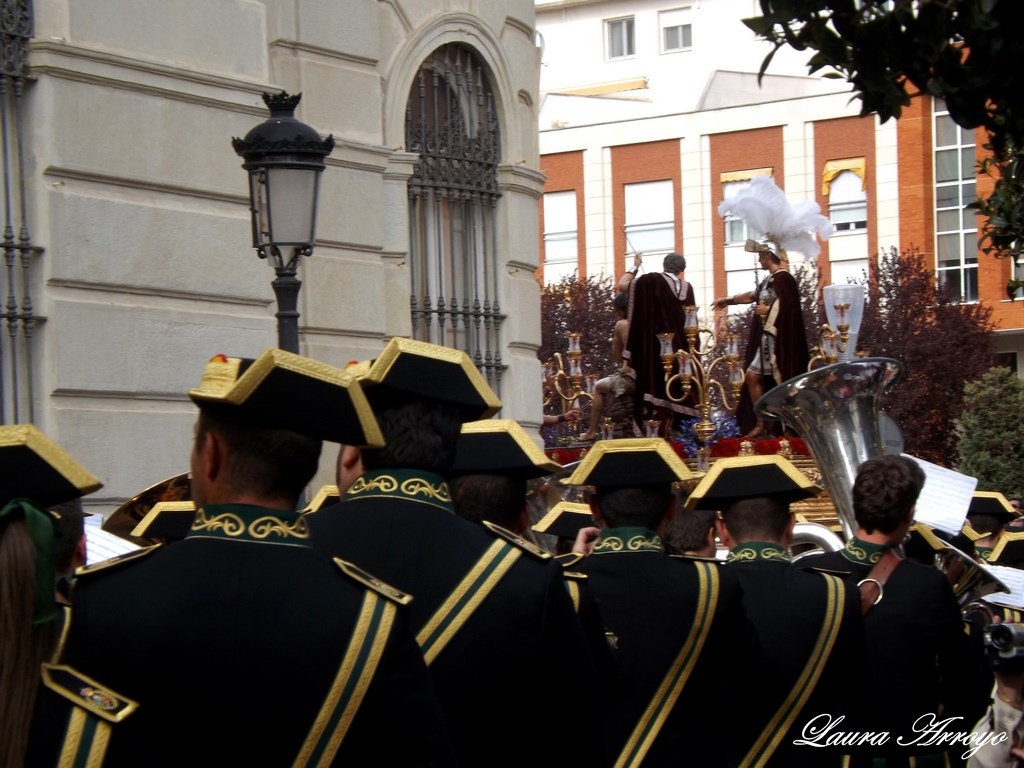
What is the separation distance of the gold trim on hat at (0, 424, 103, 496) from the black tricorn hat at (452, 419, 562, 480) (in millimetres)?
1372

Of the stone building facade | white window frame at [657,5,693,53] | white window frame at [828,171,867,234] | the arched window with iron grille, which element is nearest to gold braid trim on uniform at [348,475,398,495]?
the stone building facade

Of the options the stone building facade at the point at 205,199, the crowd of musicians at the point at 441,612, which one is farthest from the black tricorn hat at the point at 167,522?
the stone building facade at the point at 205,199

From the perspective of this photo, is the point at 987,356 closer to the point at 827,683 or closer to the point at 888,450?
the point at 888,450

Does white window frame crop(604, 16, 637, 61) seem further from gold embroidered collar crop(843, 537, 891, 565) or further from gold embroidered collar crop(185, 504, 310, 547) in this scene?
gold embroidered collar crop(185, 504, 310, 547)

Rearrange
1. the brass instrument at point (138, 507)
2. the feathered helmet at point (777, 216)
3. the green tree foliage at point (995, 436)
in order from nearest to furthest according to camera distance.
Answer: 1. the brass instrument at point (138, 507)
2. the feathered helmet at point (777, 216)
3. the green tree foliage at point (995, 436)

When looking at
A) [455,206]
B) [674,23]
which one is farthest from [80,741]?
[674,23]

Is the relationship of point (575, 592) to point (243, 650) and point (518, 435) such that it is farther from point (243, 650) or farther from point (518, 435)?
point (243, 650)

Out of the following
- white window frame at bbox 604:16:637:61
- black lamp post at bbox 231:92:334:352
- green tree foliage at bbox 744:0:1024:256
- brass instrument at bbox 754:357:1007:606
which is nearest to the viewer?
green tree foliage at bbox 744:0:1024:256

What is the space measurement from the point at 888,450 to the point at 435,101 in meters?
4.32

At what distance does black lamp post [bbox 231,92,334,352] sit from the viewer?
25.2 ft

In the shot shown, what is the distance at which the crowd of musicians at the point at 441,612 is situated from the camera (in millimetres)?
2668

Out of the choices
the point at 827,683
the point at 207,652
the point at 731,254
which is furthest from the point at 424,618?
the point at 731,254

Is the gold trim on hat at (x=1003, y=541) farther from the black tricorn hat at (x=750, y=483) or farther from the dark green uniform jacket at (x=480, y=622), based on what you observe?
the dark green uniform jacket at (x=480, y=622)

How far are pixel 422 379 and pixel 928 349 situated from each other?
42443mm
